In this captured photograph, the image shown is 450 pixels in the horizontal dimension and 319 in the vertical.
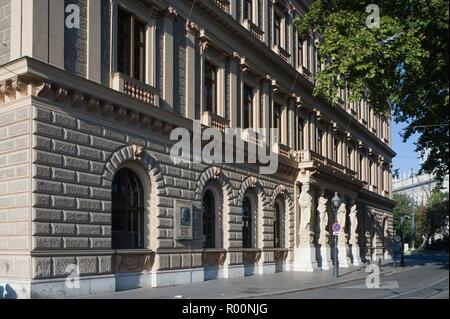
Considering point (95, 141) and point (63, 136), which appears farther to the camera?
point (95, 141)

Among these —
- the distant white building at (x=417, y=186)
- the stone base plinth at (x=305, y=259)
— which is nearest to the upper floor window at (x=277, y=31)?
the stone base plinth at (x=305, y=259)

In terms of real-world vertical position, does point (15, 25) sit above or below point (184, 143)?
above

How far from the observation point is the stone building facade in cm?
1476

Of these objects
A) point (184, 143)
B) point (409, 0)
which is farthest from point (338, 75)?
point (184, 143)

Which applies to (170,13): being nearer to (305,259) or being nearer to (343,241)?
(305,259)

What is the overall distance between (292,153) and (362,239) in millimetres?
11650

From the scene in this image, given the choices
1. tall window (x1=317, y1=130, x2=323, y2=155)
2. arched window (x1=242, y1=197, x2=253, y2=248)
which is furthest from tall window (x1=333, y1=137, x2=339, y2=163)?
arched window (x1=242, y1=197, x2=253, y2=248)

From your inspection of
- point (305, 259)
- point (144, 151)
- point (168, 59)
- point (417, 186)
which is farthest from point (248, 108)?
point (417, 186)

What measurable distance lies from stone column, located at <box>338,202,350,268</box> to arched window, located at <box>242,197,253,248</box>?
33.4ft

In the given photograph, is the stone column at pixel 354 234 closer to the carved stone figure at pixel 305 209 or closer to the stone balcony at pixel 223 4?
the carved stone figure at pixel 305 209

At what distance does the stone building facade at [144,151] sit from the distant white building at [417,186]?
95cm

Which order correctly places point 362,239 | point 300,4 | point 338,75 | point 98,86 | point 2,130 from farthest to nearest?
point 362,239, point 300,4, point 338,75, point 98,86, point 2,130

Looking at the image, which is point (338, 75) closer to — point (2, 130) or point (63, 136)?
point (63, 136)

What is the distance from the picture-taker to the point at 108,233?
16969mm
